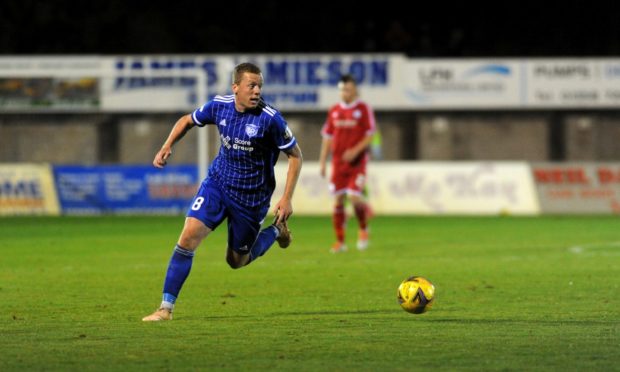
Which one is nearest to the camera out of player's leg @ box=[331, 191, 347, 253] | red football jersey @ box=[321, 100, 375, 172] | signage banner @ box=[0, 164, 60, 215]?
player's leg @ box=[331, 191, 347, 253]

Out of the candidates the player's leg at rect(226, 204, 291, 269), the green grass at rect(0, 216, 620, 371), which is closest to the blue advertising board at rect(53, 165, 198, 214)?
the green grass at rect(0, 216, 620, 371)

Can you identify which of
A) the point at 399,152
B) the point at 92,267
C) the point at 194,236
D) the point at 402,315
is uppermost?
the point at 194,236

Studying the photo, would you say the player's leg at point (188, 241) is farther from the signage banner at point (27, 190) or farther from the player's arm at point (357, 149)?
the signage banner at point (27, 190)

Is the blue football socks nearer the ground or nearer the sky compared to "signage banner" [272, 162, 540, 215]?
nearer the sky

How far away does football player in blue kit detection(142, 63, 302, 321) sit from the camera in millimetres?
8672

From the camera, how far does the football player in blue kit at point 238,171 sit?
8.67 metres

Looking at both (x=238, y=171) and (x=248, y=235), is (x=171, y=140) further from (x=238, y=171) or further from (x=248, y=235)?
(x=248, y=235)

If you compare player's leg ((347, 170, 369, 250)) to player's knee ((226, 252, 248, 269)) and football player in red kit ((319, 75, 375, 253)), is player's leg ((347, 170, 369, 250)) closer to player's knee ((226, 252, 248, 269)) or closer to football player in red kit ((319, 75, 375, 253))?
football player in red kit ((319, 75, 375, 253))


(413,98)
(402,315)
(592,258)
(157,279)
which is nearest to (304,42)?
(413,98)

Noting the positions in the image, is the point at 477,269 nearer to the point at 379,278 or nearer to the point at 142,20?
the point at 379,278

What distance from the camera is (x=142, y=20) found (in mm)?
31953

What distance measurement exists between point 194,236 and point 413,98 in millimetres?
22003

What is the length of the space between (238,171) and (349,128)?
7447mm

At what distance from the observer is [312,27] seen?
32469 mm
